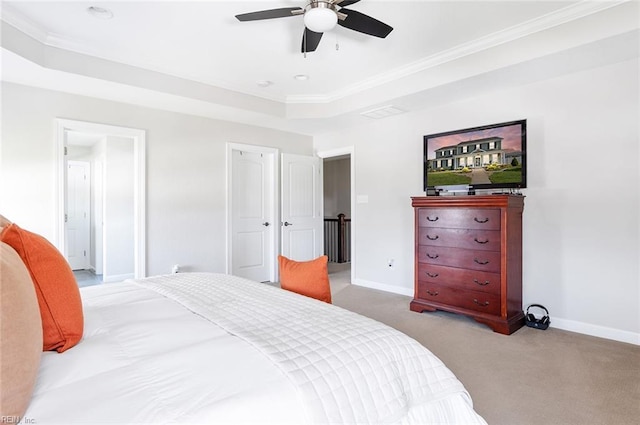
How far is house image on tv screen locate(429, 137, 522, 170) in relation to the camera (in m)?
3.65

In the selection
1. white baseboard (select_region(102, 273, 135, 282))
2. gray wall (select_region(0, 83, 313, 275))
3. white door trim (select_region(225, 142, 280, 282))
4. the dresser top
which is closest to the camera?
the dresser top

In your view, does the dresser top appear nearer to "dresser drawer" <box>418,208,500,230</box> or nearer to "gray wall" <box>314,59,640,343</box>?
"dresser drawer" <box>418,208,500,230</box>

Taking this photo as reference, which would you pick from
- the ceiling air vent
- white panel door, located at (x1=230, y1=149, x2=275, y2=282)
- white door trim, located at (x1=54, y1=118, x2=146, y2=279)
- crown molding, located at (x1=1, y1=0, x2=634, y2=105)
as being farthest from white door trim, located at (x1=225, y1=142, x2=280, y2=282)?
the ceiling air vent

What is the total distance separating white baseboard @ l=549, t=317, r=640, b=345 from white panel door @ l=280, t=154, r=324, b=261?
3526 mm

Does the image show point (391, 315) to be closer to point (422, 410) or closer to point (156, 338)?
point (422, 410)

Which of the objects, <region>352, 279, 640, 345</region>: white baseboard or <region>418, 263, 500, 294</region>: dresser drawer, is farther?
<region>418, 263, 500, 294</region>: dresser drawer

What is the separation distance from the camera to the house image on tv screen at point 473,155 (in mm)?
3648

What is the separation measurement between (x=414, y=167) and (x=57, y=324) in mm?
4142

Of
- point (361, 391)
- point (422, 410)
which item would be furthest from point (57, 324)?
point (422, 410)

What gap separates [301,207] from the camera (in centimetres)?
574

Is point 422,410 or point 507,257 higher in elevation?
point 507,257

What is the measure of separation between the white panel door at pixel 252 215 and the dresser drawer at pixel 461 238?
254 cm

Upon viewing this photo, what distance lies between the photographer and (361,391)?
1.07 m

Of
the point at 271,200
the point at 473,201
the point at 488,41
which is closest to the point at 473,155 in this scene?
the point at 473,201
